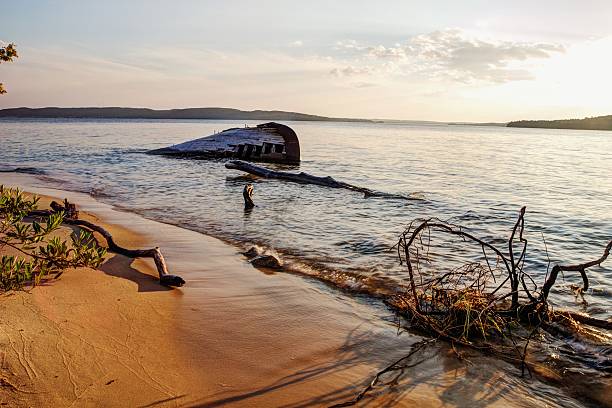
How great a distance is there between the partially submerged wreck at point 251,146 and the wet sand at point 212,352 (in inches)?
977

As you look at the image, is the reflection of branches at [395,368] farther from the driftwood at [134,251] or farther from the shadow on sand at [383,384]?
the driftwood at [134,251]

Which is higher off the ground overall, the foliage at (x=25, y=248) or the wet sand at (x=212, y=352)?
the foliage at (x=25, y=248)

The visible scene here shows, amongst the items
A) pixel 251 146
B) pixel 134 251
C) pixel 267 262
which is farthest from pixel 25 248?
pixel 251 146

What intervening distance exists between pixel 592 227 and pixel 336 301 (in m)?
9.29

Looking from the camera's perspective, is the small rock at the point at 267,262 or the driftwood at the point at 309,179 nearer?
the small rock at the point at 267,262

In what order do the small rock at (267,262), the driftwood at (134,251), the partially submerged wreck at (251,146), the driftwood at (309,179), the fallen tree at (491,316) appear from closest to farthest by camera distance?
the fallen tree at (491,316), the driftwood at (134,251), the small rock at (267,262), the driftwood at (309,179), the partially submerged wreck at (251,146)

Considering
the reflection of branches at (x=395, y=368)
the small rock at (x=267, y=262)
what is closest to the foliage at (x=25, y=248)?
the reflection of branches at (x=395, y=368)

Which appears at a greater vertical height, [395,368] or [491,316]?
[491,316]

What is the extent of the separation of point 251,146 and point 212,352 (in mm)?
27562

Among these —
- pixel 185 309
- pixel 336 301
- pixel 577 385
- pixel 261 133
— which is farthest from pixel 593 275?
pixel 261 133

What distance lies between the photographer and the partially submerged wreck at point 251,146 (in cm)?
3088

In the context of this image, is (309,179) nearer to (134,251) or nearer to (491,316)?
(134,251)

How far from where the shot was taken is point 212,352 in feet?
14.1

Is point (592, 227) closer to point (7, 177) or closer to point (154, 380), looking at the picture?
point (154, 380)
